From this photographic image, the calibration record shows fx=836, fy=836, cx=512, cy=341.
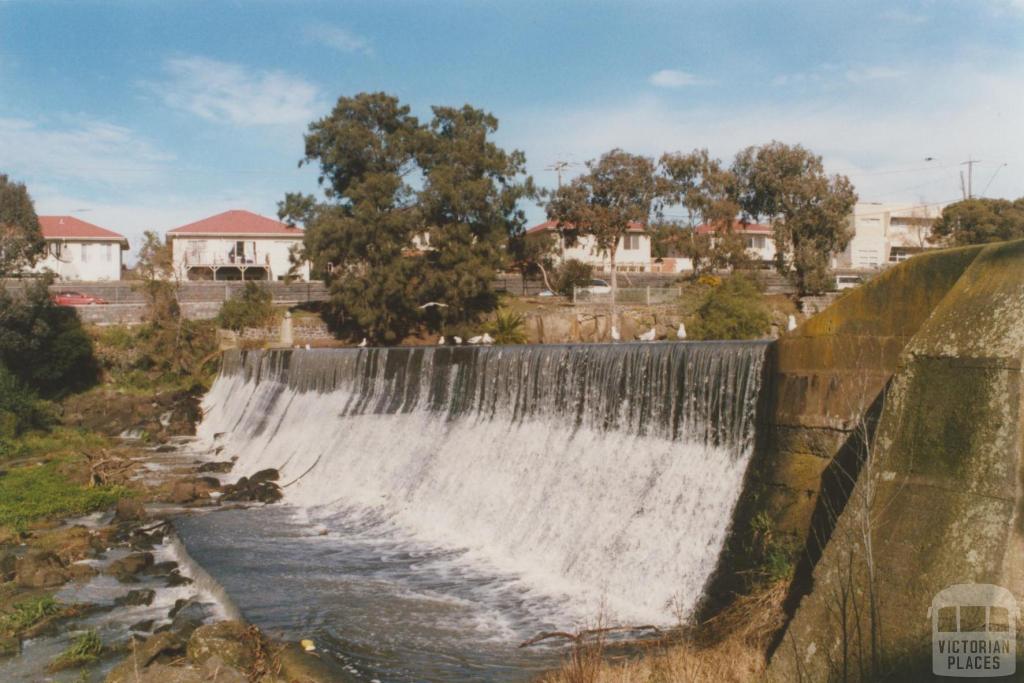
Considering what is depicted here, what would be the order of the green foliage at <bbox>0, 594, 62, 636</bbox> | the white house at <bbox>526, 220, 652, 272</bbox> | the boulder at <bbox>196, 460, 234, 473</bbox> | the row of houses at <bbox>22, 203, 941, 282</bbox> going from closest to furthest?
1. the green foliage at <bbox>0, 594, 62, 636</bbox>
2. the boulder at <bbox>196, 460, 234, 473</bbox>
3. the white house at <bbox>526, 220, 652, 272</bbox>
4. the row of houses at <bbox>22, 203, 941, 282</bbox>

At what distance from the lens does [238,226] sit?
56.0m

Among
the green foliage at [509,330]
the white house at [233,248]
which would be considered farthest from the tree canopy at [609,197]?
the white house at [233,248]

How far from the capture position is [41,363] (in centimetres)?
3164

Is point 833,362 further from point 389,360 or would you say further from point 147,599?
point 389,360

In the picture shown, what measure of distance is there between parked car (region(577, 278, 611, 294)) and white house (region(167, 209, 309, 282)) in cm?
2000

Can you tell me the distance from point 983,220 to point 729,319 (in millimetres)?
20155

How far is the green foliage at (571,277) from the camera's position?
43844 millimetres

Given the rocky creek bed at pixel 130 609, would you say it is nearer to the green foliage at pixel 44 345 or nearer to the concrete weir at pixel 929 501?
the concrete weir at pixel 929 501

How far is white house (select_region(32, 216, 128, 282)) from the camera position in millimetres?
55344

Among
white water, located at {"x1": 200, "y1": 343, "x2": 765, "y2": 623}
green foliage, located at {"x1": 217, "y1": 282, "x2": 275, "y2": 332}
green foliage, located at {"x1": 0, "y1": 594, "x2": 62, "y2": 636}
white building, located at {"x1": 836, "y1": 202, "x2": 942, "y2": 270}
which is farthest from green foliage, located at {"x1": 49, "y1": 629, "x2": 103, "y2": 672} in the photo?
white building, located at {"x1": 836, "y1": 202, "x2": 942, "y2": 270}

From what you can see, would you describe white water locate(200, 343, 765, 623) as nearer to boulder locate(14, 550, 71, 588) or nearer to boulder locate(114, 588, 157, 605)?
boulder locate(114, 588, 157, 605)

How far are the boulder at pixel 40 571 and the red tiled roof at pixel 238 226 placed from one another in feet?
145

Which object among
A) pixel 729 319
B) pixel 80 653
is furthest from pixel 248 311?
pixel 80 653

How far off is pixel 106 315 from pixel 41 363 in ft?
21.7
